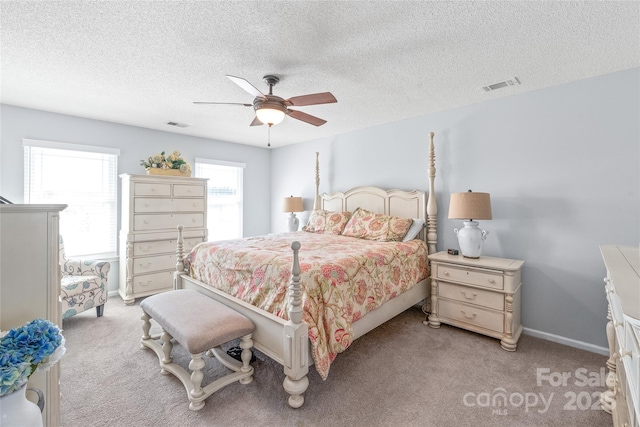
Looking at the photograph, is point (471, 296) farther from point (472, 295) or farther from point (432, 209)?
point (432, 209)

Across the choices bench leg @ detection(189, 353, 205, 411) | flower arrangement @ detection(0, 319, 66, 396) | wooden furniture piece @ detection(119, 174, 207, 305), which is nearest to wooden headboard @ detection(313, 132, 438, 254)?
wooden furniture piece @ detection(119, 174, 207, 305)

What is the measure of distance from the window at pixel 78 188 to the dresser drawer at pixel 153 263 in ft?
2.25

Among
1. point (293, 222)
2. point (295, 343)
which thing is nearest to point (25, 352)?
point (295, 343)

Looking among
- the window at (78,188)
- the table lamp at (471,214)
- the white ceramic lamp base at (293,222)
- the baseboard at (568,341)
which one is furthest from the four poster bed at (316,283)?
the window at (78,188)

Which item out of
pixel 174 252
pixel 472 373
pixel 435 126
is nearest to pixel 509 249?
pixel 472 373

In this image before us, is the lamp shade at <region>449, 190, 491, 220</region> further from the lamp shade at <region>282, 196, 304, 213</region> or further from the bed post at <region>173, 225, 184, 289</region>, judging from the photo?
the bed post at <region>173, 225, 184, 289</region>

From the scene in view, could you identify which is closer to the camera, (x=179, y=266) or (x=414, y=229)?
(x=179, y=266)

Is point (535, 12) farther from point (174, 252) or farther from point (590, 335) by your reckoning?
point (174, 252)

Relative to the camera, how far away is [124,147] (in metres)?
4.02

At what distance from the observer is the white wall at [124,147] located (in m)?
3.26

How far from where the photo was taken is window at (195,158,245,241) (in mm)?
4953

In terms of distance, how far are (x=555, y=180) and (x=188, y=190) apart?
173 inches

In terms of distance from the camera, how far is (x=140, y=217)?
3684 millimetres

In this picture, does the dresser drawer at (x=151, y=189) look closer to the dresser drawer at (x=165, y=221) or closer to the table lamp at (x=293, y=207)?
the dresser drawer at (x=165, y=221)
